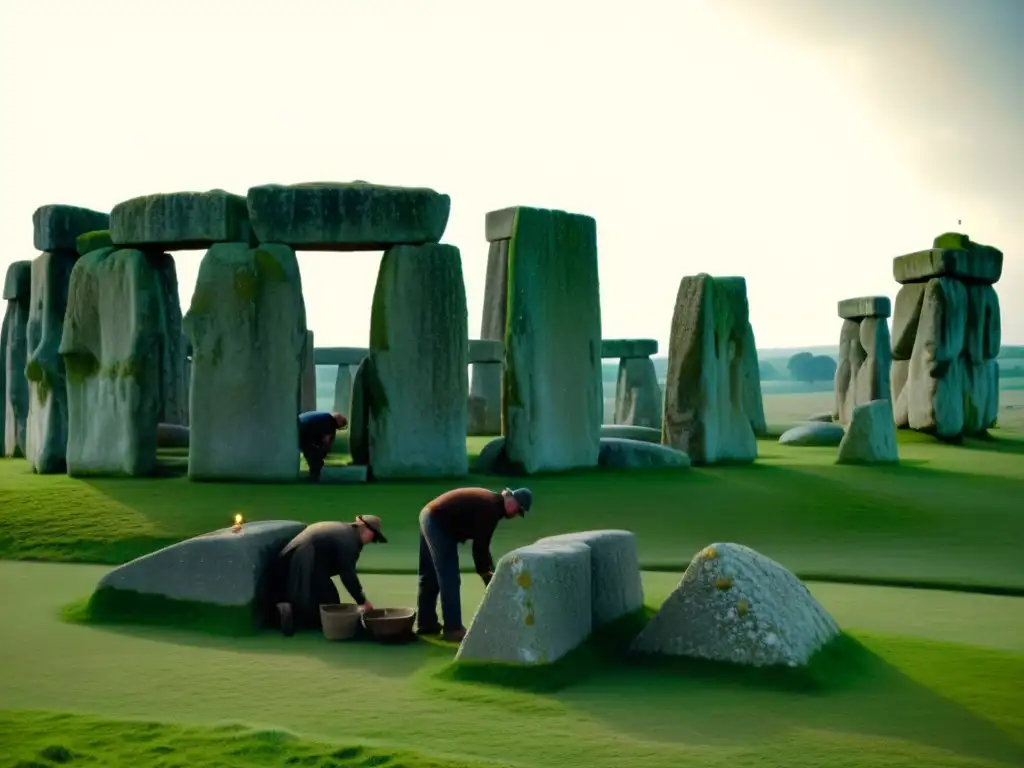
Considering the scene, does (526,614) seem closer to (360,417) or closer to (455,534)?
(455,534)

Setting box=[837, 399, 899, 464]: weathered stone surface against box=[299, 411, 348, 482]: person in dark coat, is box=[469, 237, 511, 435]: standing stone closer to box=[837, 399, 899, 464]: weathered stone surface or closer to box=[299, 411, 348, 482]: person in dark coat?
box=[837, 399, 899, 464]: weathered stone surface

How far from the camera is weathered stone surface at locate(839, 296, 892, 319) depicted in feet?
89.2

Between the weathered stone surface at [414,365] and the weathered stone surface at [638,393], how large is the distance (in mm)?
13492

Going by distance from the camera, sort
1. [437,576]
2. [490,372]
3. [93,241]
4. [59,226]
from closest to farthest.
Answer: [437,576] → [93,241] → [59,226] → [490,372]

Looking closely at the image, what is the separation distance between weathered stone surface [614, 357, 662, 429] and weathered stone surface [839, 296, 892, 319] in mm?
4205

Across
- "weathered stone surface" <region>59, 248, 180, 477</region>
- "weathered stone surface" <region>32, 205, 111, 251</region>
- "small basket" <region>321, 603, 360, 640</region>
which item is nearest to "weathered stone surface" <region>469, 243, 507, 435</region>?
"weathered stone surface" <region>32, 205, 111, 251</region>

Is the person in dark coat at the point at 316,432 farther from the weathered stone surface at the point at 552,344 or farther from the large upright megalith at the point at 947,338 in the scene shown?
the large upright megalith at the point at 947,338

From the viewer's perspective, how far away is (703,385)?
1780cm

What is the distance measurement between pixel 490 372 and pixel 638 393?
13.6 feet

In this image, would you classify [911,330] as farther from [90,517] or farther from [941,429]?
[90,517]

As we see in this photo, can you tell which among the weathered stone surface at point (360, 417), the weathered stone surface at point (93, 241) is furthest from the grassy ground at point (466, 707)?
the weathered stone surface at point (93, 241)

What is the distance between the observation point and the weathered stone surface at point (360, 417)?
16.1m

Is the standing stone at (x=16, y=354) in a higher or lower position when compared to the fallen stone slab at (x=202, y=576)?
higher

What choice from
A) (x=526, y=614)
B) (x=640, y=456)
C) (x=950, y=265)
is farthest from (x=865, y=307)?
(x=526, y=614)
